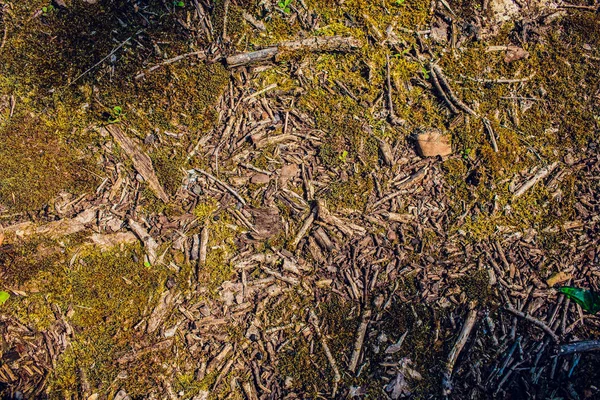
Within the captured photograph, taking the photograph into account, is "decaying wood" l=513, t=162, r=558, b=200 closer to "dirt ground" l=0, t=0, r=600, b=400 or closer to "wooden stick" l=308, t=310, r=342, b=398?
"dirt ground" l=0, t=0, r=600, b=400

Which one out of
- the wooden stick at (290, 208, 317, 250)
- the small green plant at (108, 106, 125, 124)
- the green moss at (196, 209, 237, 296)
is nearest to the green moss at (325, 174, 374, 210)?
the wooden stick at (290, 208, 317, 250)

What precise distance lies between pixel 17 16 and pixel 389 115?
2.88 meters

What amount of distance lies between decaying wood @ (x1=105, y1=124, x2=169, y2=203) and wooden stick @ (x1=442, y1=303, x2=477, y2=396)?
7.56 ft

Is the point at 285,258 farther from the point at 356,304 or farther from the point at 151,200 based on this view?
the point at 151,200

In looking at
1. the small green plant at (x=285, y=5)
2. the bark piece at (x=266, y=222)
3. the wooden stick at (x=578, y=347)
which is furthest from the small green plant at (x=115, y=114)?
the wooden stick at (x=578, y=347)

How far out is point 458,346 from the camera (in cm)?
280

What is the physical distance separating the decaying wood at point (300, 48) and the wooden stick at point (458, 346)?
2.20 metres

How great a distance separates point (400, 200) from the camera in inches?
122

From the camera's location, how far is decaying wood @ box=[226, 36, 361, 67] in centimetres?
306

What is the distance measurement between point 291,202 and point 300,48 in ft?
4.01

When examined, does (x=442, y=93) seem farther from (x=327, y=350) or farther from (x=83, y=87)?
(x=83, y=87)

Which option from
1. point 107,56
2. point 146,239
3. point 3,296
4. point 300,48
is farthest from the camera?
point 300,48

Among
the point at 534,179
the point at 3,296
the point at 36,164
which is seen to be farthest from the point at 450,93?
the point at 3,296

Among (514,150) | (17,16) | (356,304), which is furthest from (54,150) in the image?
(514,150)
